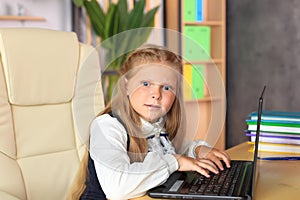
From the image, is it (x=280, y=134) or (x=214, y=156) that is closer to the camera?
(x=214, y=156)

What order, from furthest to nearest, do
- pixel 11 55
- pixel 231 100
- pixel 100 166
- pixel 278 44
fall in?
pixel 231 100 < pixel 278 44 < pixel 11 55 < pixel 100 166

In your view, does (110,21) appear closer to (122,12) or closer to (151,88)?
(122,12)

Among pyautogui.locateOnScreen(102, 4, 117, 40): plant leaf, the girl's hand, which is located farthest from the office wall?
the girl's hand

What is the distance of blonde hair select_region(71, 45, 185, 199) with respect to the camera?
0.86m

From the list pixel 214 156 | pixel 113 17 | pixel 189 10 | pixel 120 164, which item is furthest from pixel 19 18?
pixel 120 164

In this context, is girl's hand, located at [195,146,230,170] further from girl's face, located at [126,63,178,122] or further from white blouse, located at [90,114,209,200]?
girl's face, located at [126,63,178,122]

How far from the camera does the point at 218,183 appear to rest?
1.00 metres

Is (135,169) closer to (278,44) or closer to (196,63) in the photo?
(196,63)

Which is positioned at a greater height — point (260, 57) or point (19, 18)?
point (19, 18)

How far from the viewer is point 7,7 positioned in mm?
2965

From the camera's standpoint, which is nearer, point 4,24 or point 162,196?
point 162,196

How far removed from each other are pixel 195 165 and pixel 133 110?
0.22 meters

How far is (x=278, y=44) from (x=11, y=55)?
9.42 ft

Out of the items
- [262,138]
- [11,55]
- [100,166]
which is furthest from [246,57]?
[100,166]
